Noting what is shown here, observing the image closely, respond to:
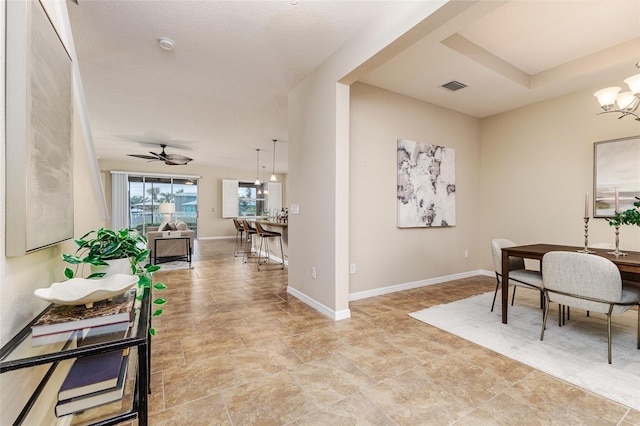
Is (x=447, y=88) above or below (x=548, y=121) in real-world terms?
above

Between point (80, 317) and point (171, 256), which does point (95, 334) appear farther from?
point (171, 256)

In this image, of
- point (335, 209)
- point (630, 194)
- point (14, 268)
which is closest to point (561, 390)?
point (335, 209)

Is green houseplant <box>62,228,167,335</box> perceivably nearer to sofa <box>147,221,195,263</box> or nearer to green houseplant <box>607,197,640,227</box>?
green houseplant <box>607,197,640,227</box>

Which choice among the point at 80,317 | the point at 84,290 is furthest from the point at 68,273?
the point at 80,317

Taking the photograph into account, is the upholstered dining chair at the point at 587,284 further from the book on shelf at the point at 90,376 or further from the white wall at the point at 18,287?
the white wall at the point at 18,287

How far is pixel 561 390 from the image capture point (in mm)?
1698

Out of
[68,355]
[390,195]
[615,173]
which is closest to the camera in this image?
[68,355]

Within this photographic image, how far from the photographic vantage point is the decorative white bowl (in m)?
0.93

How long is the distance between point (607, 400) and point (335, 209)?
2.25m

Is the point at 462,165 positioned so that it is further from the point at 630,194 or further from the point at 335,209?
the point at 335,209

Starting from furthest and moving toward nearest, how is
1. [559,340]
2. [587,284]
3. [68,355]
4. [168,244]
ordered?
1. [168,244]
2. [559,340]
3. [587,284]
4. [68,355]

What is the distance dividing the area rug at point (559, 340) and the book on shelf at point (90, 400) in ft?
8.15

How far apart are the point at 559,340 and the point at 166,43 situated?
14.4ft

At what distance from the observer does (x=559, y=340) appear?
2.33 m
